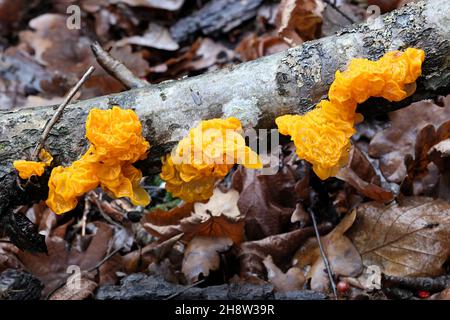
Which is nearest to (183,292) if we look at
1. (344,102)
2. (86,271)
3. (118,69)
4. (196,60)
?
(86,271)

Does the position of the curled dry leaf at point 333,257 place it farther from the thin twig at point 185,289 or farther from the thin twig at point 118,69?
the thin twig at point 118,69

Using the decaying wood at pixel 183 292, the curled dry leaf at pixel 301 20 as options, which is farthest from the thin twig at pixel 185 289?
the curled dry leaf at pixel 301 20

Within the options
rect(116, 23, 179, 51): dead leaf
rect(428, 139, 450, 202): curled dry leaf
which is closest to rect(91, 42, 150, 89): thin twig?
rect(428, 139, 450, 202): curled dry leaf

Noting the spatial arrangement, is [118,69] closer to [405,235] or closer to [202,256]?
[202,256]
